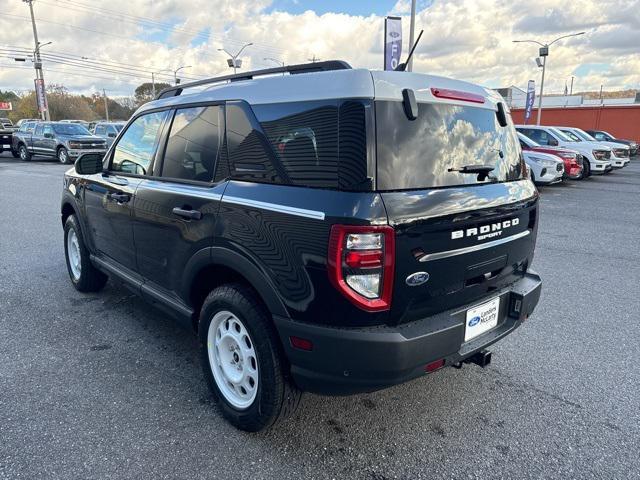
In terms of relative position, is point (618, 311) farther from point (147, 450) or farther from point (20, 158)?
point (20, 158)

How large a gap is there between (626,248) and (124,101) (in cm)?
9989

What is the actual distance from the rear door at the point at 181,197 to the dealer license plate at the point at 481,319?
150 centimetres

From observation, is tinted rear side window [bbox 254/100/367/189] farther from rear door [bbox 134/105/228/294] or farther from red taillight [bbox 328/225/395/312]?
rear door [bbox 134/105/228/294]

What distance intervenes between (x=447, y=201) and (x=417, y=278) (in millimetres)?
435

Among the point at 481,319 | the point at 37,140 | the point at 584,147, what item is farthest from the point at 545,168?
the point at 37,140

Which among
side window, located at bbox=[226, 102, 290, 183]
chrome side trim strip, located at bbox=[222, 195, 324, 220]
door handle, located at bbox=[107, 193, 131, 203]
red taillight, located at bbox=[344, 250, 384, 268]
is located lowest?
red taillight, located at bbox=[344, 250, 384, 268]

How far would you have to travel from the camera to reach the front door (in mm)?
3455

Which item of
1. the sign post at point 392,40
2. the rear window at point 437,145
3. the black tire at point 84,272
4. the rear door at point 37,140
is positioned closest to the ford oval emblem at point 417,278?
the rear window at point 437,145

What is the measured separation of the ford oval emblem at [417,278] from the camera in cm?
214

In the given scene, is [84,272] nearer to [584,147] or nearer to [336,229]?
[336,229]

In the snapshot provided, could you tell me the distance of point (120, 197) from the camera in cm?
359

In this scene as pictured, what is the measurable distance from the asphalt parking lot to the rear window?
141 centimetres

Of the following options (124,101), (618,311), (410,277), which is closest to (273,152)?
(410,277)

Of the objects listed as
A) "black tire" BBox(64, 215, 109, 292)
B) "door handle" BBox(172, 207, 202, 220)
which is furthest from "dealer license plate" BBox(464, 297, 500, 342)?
"black tire" BBox(64, 215, 109, 292)
